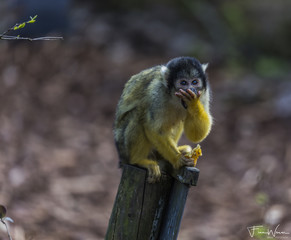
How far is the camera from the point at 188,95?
4.14m

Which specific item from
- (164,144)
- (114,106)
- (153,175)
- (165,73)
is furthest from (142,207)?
(114,106)

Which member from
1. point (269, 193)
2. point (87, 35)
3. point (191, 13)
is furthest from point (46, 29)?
point (269, 193)

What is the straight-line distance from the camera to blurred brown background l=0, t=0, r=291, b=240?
662cm

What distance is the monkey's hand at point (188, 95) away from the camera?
4123 mm

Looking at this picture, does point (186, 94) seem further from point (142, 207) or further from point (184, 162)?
point (142, 207)

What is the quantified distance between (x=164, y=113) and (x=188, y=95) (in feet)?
1.57

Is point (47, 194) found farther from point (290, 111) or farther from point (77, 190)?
point (290, 111)

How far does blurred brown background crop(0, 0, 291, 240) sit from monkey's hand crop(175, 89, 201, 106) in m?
1.50

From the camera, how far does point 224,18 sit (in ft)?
40.4

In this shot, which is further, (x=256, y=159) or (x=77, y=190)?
(x=256, y=159)

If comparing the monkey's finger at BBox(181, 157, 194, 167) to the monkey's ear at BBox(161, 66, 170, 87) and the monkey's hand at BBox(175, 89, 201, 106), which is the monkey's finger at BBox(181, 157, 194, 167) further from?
the monkey's ear at BBox(161, 66, 170, 87)

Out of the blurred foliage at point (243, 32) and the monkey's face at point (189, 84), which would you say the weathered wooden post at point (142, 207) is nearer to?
the monkey's face at point (189, 84)

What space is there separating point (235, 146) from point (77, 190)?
10.2 feet

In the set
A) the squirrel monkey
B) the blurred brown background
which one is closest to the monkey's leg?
the squirrel monkey
